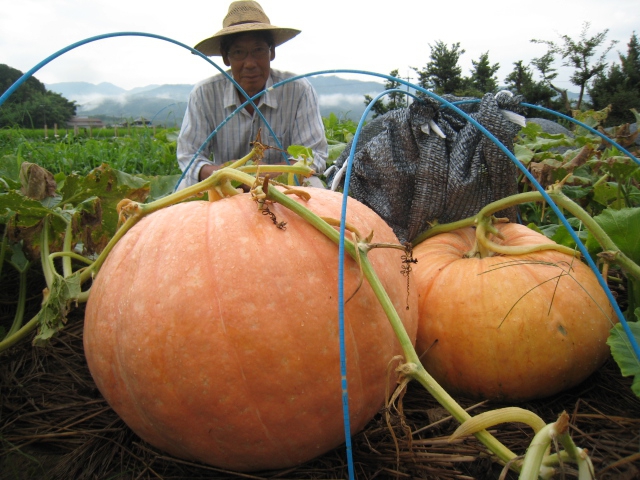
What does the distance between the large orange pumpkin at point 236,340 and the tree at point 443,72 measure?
61.6 feet

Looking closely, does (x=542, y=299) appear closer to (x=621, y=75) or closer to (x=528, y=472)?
(x=528, y=472)

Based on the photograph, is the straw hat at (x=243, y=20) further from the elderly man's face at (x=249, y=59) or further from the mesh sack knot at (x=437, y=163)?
the mesh sack knot at (x=437, y=163)

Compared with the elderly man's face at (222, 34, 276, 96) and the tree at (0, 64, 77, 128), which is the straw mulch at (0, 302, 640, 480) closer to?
the tree at (0, 64, 77, 128)

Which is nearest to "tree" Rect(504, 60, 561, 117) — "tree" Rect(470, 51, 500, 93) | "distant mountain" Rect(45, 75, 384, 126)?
"tree" Rect(470, 51, 500, 93)

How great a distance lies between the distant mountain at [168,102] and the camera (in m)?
6.55

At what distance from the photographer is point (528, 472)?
2.76ft

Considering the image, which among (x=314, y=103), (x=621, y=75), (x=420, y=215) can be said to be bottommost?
(x=420, y=215)

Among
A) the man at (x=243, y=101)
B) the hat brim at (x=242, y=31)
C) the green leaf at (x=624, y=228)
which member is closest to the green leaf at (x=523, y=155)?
the green leaf at (x=624, y=228)

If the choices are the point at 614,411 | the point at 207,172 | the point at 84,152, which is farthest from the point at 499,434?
the point at 84,152

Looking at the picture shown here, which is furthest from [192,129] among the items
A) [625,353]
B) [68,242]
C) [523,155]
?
[625,353]

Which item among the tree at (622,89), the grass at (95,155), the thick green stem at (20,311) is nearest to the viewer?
the thick green stem at (20,311)

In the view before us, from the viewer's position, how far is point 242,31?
2.97 m

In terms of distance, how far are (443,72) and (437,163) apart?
61.5 feet

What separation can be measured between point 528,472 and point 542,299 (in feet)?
2.41
